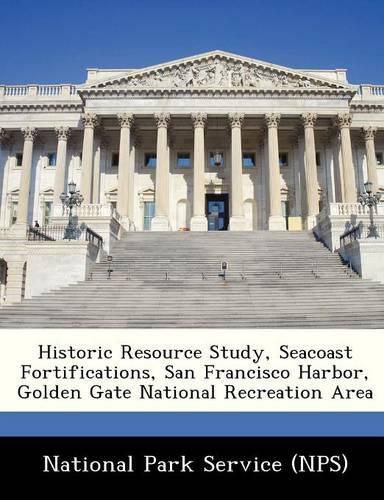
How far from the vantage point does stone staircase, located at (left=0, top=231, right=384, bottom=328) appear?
1384 centimetres

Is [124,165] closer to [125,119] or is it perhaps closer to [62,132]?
[125,119]

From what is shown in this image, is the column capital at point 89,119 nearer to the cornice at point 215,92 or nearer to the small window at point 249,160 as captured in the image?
the cornice at point 215,92

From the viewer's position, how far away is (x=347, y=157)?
117ft

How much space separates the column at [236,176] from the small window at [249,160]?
18.4 feet

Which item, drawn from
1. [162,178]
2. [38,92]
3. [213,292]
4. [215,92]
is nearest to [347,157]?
[215,92]

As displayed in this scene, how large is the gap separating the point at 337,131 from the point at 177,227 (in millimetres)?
17259

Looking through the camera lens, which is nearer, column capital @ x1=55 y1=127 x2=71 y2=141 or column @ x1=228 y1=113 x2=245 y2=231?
column @ x1=228 y1=113 x2=245 y2=231

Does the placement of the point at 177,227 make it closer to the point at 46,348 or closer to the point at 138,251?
the point at 138,251

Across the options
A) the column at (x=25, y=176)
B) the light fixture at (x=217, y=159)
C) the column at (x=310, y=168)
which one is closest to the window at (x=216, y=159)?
the light fixture at (x=217, y=159)

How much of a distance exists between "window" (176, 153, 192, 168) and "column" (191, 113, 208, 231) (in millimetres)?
5185

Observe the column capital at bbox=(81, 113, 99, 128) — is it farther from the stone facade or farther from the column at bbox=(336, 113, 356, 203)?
the column at bbox=(336, 113, 356, 203)

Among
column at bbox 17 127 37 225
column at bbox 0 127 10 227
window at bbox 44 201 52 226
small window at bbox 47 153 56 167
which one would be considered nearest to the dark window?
small window at bbox 47 153 56 167

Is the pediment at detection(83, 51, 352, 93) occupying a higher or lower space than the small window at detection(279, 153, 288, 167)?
higher

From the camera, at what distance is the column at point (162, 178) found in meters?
34.4
